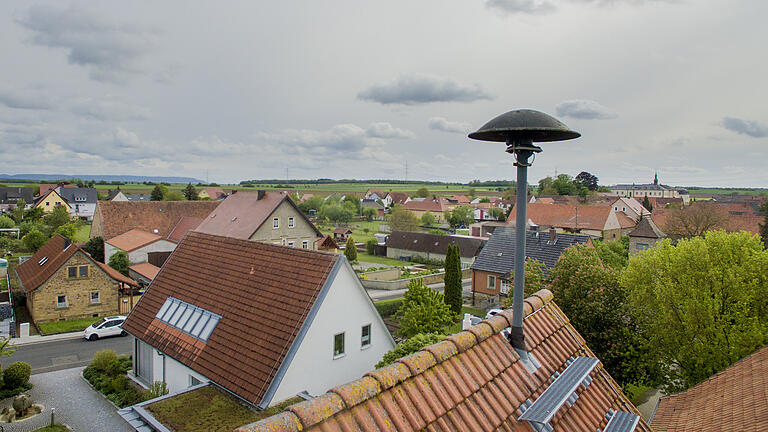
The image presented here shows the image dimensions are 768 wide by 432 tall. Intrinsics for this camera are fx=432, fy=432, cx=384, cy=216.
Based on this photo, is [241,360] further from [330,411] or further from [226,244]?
[330,411]

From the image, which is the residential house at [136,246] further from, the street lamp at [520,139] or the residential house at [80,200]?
the residential house at [80,200]

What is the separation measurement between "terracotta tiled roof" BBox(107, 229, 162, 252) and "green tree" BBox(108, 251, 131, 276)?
84cm

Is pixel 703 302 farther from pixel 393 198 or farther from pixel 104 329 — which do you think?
pixel 393 198

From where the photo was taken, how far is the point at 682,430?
8.29 meters

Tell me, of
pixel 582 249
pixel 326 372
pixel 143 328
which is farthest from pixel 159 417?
pixel 582 249

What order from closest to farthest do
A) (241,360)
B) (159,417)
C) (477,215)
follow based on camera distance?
1. (159,417)
2. (241,360)
3. (477,215)

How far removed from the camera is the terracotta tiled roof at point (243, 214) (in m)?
38.9

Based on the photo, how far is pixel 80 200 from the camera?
104188mm

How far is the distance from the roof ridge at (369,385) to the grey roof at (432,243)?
51.2 meters

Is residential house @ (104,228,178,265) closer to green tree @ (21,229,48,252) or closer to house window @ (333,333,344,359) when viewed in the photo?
green tree @ (21,229,48,252)

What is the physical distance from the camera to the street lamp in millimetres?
5246

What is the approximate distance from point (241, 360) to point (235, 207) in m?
32.8

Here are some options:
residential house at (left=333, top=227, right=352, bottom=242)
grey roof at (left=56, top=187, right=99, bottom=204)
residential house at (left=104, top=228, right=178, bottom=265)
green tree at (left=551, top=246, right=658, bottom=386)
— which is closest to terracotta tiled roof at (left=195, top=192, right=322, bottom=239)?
residential house at (left=104, top=228, right=178, bottom=265)

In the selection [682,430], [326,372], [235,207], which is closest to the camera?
[682,430]
